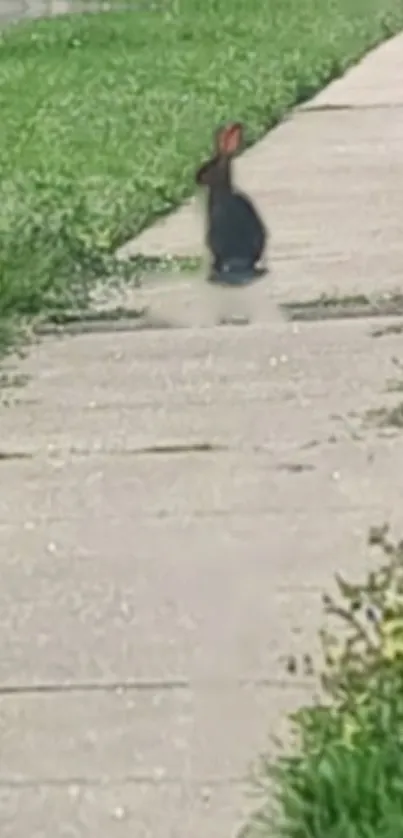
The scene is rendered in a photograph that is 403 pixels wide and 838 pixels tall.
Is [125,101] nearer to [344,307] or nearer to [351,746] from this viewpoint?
[344,307]

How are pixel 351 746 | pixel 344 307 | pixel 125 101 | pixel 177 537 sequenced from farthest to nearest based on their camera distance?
pixel 125 101
pixel 344 307
pixel 177 537
pixel 351 746

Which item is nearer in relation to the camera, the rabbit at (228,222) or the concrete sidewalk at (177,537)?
the concrete sidewalk at (177,537)

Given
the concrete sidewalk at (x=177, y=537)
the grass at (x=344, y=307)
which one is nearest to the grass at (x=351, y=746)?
the concrete sidewalk at (x=177, y=537)

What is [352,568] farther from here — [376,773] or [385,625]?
[376,773]

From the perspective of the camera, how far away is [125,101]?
13352 mm

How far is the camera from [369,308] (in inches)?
299

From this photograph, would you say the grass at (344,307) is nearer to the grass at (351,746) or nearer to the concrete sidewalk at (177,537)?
the concrete sidewalk at (177,537)

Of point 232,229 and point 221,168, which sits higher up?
point 221,168

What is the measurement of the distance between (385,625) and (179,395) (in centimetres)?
253

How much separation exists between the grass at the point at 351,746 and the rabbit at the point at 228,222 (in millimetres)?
2944

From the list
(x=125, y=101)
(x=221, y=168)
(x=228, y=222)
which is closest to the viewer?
(x=221, y=168)

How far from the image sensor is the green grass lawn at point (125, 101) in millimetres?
8914

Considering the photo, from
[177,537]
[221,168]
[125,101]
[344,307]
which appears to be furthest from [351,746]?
[125,101]

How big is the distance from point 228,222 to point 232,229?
0.02 meters
